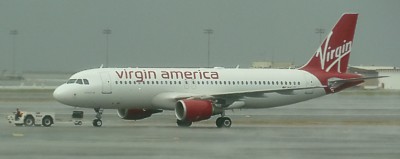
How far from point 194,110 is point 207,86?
184 inches

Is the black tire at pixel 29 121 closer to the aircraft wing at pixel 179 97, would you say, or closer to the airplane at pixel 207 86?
the airplane at pixel 207 86

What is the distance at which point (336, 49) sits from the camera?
201 ft

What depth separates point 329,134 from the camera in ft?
148

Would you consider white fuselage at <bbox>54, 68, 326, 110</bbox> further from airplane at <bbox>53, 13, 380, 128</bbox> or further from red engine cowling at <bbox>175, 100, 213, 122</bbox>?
red engine cowling at <bbox>175, 100, 213, 122</bbox>

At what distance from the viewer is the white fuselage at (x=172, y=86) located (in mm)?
53500

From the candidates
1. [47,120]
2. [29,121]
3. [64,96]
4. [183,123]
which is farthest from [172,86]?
[29,121]

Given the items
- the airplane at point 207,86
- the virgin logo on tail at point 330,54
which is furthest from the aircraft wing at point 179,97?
the virgin logo on tail at point 330,54

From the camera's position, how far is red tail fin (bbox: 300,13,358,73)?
60938 millimetres

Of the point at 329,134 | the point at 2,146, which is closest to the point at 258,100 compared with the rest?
the point at 329,134

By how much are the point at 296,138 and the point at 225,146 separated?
22.7ft

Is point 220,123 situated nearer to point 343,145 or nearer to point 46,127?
point 46,127

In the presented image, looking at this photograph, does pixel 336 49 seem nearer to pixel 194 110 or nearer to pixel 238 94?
pixel 238 94

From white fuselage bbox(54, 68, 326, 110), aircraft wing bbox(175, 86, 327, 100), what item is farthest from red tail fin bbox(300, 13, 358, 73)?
aircraft wing bbox(175, 86, 327, 100)

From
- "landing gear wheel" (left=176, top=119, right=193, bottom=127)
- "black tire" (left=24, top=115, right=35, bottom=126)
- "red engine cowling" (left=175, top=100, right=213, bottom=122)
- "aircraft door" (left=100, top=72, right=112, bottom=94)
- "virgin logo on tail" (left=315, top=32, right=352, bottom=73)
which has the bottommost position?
"landing gear wheel" (left=176, top=119, right=193, bottom=127)
